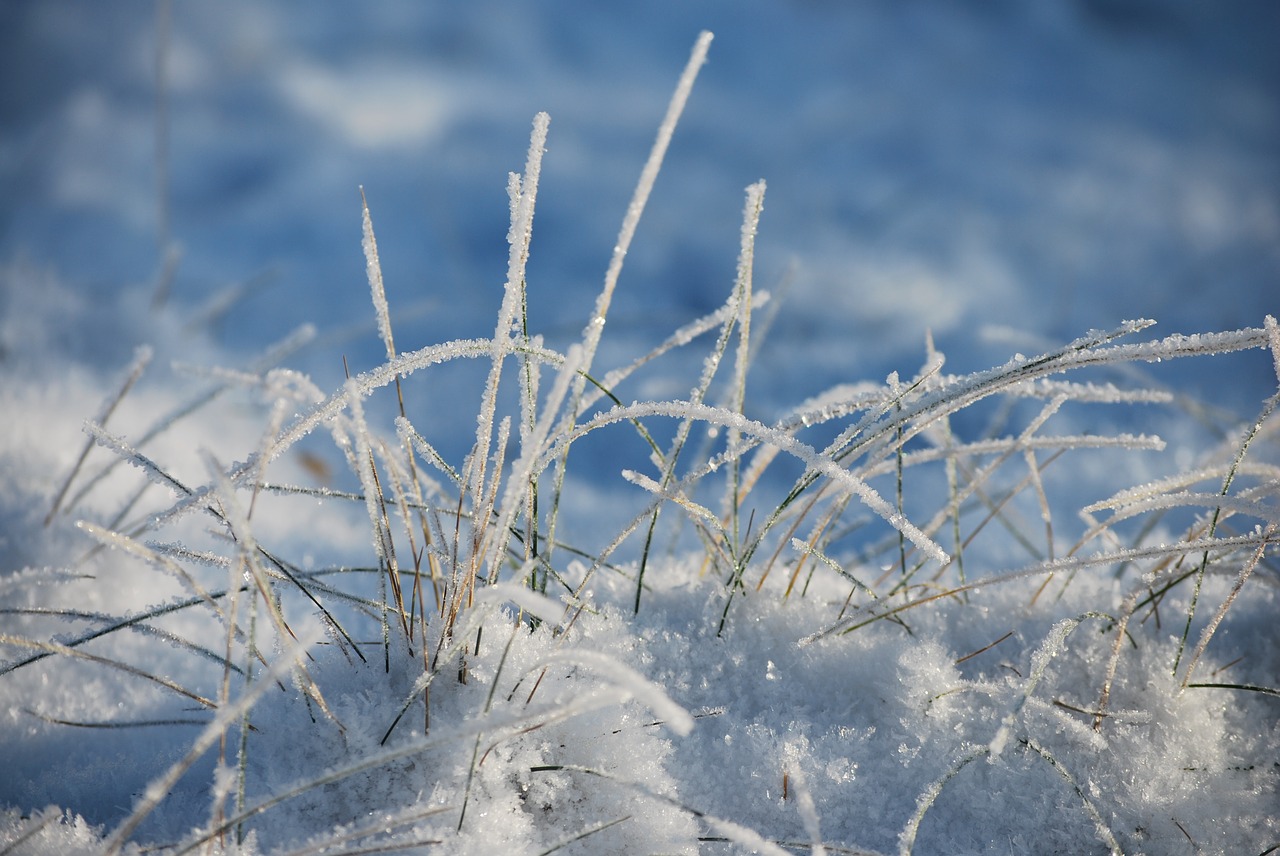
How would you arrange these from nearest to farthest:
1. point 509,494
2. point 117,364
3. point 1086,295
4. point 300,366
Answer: point 509,494
point 117,364
point 300,366
point 1086,295

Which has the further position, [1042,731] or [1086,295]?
[1086,295]

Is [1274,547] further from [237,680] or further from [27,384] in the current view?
[27,384]

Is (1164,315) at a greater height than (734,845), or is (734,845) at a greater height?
(1164,315)

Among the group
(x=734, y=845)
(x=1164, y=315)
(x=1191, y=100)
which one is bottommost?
(x=734, y=845)

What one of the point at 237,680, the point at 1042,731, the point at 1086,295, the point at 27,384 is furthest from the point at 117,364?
the point at 1086,295

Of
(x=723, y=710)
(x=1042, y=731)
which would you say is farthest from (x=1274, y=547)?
(x=723, y=710)

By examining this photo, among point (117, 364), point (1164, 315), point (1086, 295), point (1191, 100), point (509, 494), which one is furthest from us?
point (1191, 100)
